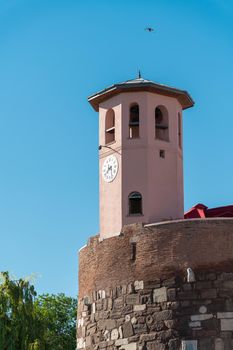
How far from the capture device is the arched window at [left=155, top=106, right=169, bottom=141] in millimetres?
24078

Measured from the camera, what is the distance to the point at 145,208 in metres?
23.0

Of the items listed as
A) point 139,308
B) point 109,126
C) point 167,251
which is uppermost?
point 109,126

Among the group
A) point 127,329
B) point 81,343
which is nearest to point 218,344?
point 127,329

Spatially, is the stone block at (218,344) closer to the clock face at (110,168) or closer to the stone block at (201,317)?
the stone block at (201,317)

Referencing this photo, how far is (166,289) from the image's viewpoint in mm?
21266

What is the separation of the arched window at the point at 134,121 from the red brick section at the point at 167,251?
2.92 meters

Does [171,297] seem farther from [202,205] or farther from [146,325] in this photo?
[202,205]

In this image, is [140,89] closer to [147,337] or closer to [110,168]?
[110,168]

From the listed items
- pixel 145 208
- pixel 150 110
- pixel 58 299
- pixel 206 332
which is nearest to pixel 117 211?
pixel 145 208

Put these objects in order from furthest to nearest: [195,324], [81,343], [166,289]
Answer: [81,343] → [166,289] → [195,324]

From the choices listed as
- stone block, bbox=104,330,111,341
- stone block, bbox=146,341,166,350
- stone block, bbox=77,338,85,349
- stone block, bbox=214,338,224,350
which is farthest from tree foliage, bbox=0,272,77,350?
stone block, bbox=214,338,224,350

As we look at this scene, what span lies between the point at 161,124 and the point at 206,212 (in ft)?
9.87

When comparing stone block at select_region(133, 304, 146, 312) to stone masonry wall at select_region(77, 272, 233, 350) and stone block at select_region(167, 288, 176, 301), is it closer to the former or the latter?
stone masonry wall at select_region(77, 272, 233, 350)

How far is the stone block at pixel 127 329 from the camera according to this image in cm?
2148
